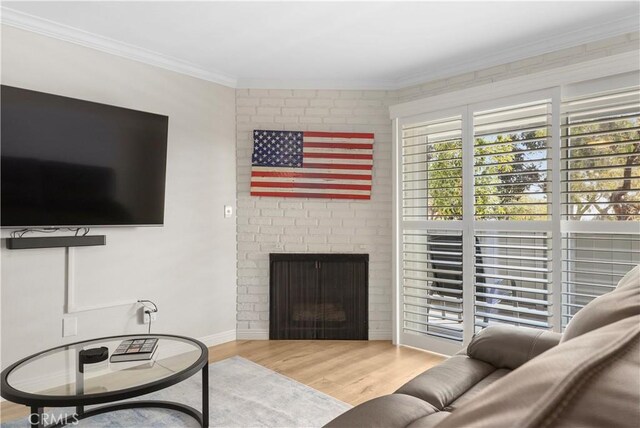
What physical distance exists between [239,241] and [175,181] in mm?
879

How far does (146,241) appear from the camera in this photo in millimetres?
3264

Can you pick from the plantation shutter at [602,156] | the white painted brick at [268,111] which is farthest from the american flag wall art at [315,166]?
the plantation shutter at [602,156]

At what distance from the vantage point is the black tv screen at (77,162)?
2461 millimetres

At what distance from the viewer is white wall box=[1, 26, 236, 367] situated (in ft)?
8.66

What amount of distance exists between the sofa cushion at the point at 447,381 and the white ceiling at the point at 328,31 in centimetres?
216

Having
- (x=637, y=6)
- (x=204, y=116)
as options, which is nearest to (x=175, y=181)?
(x=204, y=116)

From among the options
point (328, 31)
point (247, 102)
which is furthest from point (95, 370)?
point (247, 102)

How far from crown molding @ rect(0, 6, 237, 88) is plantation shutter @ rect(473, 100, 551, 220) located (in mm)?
2458

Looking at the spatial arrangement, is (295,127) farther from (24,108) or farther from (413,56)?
(24,108)

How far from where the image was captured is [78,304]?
2.86 meters

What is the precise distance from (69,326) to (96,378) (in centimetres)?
117

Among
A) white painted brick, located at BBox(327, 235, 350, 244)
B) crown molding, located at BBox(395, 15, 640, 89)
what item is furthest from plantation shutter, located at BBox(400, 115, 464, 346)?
white painted brick, located at BBox(327, 235, 350, 244)

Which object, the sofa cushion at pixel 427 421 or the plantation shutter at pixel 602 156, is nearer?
the sofa cushion at pixel 427 421

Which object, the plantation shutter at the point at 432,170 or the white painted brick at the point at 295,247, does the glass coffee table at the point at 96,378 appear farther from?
the plantation shutter at the point at 432,170
